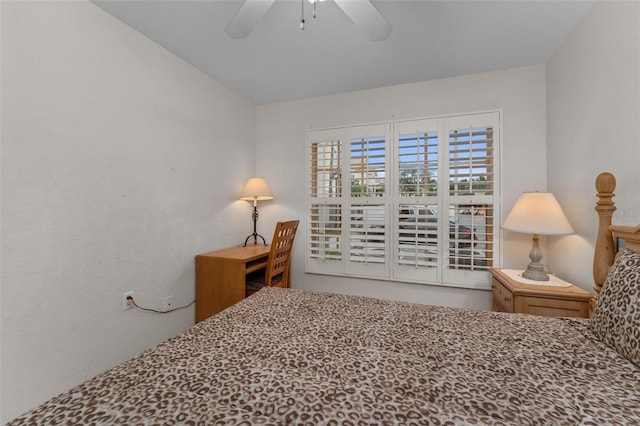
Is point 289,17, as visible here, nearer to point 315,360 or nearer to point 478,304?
point 315,360

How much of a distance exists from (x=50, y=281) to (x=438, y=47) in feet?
9.60

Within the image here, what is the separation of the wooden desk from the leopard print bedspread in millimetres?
1046

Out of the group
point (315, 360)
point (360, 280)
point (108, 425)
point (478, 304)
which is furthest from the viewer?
point (360, 280)

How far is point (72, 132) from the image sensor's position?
1536mm

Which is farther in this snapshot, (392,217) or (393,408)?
(392,217)

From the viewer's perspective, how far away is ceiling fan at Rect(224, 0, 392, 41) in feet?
4.15

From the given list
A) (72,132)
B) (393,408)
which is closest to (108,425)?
(393,408)

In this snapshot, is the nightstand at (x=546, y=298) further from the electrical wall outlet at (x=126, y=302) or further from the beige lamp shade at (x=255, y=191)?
the electrical wall outlet at (x=126, y=302)

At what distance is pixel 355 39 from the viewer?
76.1 inches

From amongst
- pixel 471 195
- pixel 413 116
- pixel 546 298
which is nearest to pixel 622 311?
pixel 546 298

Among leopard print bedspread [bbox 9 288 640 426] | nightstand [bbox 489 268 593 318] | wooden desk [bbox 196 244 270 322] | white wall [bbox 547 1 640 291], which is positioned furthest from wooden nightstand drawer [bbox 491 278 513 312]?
wooden desk [bbox 196 244 270 322]

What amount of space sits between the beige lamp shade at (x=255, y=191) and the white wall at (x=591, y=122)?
2.52m

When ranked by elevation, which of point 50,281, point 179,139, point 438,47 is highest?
point 438,47

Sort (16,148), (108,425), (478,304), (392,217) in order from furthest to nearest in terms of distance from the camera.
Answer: (392,217) < (478,304) < (16,148) < (108,425)
